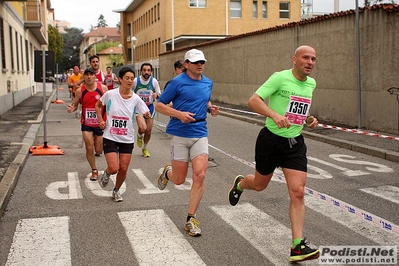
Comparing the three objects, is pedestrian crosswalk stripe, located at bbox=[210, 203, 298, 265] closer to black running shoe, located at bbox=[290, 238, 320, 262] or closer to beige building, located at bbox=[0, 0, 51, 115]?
black running shoe, located at bbox=[290, 238, 320, 262]

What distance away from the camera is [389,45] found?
13.0m

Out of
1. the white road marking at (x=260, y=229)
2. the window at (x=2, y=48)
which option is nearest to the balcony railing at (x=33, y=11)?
the window at (x=2, y=48)

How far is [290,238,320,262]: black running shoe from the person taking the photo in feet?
15.0

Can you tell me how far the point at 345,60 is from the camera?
14.9m

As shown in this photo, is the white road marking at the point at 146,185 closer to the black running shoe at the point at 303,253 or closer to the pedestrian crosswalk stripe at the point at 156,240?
the pedestrian crosswalk stripe at the point at 156,240

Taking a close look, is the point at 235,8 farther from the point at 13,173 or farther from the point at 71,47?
the point at 71,47

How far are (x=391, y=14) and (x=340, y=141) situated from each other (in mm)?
3449

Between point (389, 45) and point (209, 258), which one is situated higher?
point (389, 45)

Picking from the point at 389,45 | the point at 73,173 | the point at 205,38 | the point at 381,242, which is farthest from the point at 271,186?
the point at 205,38

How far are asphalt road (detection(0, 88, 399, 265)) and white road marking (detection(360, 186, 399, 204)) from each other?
0.04 feet

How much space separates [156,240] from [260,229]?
114 cm

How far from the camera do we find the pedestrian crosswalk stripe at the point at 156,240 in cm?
477

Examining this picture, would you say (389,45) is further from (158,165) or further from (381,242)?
(381,242)

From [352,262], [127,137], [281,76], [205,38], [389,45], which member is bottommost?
[352,262]
